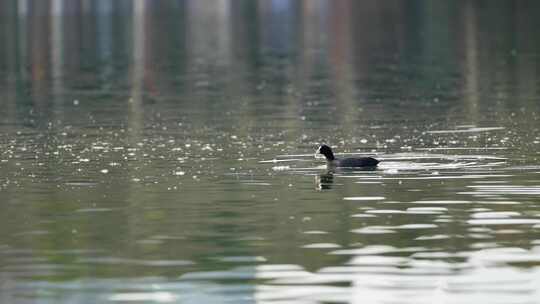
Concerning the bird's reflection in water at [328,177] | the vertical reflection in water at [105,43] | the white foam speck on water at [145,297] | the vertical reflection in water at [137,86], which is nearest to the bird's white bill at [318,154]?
the bird's reflection in water at [328,177]

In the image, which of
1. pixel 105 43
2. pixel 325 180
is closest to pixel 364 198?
pixel 325 180

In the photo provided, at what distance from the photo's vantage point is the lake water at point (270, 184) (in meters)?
24.0

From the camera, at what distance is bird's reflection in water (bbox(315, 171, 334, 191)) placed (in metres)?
34.3

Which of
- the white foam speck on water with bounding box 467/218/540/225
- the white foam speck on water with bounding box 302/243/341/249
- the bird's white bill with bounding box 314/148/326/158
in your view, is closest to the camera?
the white foam speck on water with bounding box 302/243/341/249

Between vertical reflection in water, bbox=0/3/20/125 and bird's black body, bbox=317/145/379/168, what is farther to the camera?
vertical reflection in water, bbox=0/3/20/125

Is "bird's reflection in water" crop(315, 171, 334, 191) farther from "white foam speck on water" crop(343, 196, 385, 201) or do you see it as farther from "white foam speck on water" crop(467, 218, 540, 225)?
"white foam speck on water" crop(467, 218, 540, 225)

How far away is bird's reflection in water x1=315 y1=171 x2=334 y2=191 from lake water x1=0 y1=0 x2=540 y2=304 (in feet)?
0.25

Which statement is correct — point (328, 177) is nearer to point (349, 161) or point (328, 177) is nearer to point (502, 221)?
point (349, 161)

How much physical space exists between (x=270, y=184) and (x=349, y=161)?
117 inches

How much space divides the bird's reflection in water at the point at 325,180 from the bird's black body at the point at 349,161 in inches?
18.7

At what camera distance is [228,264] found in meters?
25.0

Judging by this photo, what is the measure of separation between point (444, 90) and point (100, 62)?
98.9ft

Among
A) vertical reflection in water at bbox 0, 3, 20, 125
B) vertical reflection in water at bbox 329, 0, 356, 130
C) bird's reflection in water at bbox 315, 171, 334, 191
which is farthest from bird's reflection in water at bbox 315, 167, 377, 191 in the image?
vertical reflection in water at bbox 0, 3, 20, 125

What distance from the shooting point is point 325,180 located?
116 ft
